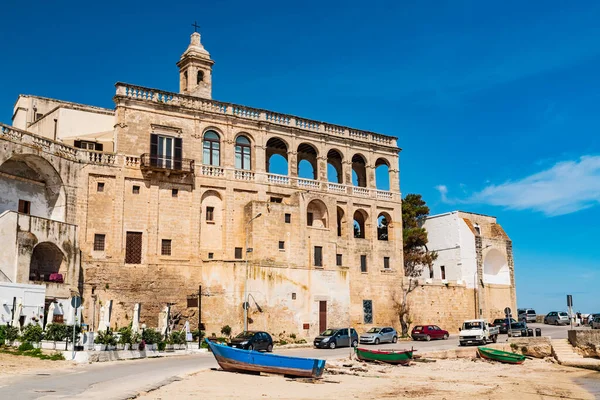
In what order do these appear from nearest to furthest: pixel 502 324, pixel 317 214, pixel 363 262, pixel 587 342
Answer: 1. pixel 587 342
2. pixel 317 214
3. pixel 363 262
4. pixel 502 324

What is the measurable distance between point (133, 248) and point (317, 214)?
1589cm

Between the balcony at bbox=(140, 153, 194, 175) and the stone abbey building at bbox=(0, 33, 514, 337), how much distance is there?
81mm

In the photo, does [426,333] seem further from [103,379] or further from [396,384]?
[103,379]

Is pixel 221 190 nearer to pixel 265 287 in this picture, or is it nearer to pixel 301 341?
pixel 265 287

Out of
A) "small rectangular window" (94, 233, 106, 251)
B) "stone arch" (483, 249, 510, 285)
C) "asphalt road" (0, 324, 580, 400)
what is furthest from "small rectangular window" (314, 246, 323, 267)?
"stone arch" (483, 249, 510, 285)

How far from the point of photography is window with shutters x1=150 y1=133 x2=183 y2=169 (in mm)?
43000

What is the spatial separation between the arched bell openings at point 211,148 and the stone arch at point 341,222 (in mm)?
11383

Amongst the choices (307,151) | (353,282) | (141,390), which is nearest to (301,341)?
(353,282)

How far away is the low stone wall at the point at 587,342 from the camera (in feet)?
125

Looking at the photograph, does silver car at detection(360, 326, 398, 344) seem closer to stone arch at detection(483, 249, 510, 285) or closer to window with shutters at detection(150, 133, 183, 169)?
window with shutters at detection(150, 133, 183, 169)

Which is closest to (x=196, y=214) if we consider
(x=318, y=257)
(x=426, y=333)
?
(x=318, y=257)

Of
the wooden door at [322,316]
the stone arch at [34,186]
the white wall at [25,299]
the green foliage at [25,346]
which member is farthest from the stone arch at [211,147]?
the green foliage at [25,346]

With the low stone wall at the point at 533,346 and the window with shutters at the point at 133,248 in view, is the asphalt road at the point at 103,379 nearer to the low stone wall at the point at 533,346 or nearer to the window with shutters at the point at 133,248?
the window with shutters at the point at 133,248

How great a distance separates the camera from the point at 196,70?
48500mm
